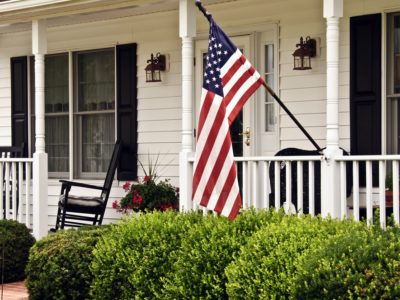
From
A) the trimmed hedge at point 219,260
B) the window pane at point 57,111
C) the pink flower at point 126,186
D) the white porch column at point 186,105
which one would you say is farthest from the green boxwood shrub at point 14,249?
the window pane at point 57,111

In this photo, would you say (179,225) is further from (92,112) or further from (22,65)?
(22,65)

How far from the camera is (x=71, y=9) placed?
10398 millimetres

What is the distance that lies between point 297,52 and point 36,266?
3884 millimetres

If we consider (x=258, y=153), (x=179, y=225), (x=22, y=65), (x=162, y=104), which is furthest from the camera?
(x=22, y=65)

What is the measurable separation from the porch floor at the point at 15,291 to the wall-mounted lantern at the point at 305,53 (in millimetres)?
4046

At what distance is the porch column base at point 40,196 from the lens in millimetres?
10672

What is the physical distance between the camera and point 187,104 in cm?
917

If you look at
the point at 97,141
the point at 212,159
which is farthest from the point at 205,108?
the point at 97,141

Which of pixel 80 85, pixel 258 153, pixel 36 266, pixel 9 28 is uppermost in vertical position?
pixel 9 28

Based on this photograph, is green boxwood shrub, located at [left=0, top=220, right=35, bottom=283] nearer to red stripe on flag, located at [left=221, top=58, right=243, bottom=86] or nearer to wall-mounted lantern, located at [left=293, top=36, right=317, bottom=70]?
red stripe on flag, located at [left=221, top=58, right=243, bottom=86]

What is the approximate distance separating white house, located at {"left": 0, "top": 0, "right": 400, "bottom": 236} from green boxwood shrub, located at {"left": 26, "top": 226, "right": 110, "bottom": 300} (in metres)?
1.54

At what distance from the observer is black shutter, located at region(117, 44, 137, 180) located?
11.4 meters

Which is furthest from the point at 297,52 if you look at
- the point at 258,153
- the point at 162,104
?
the point at 162,104

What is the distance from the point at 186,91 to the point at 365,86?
199cm
